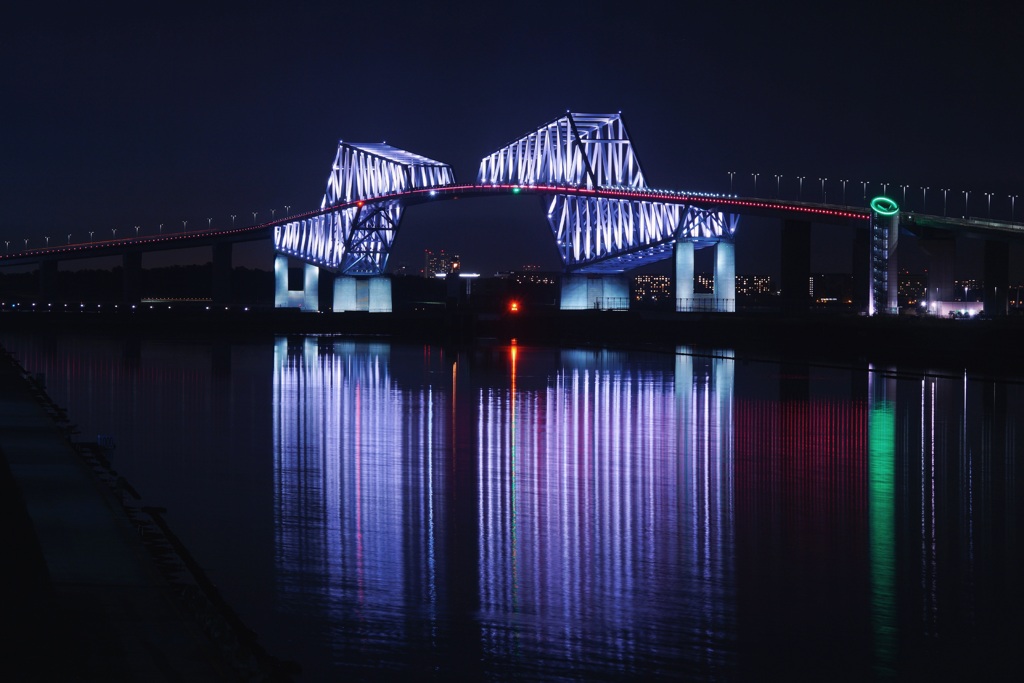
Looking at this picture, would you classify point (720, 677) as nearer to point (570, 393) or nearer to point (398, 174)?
point (570, 393)

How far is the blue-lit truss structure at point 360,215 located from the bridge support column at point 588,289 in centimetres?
2278

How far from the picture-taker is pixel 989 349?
49.3 m

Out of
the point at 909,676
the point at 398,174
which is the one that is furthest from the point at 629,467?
the point at 398,174

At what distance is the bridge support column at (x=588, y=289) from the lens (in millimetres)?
104375

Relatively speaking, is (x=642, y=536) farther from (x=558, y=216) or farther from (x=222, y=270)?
(x=222, y=270)

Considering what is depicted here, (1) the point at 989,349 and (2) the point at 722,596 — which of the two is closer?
(2) the point at 722,596

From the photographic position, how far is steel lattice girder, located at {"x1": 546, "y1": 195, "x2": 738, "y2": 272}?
3632 inches

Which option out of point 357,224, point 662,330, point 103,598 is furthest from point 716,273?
point 103,598

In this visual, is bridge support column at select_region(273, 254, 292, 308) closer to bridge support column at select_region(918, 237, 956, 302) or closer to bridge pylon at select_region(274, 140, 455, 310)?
bridge pylon at select_region(274, 140, 455, 310)

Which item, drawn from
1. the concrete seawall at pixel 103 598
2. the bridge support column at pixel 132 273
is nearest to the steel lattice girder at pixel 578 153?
the bridge support column at pixel 132 273

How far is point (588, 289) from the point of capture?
4122 inches

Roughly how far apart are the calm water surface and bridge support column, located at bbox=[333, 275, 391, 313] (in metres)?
97.6

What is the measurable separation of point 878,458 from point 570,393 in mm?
13895

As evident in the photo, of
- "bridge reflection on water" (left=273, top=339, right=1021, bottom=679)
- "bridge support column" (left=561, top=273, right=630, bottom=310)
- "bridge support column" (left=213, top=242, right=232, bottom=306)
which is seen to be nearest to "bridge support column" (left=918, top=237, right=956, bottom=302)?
"bridge support column" (left=561, top=273, right=630, bottom=310)
